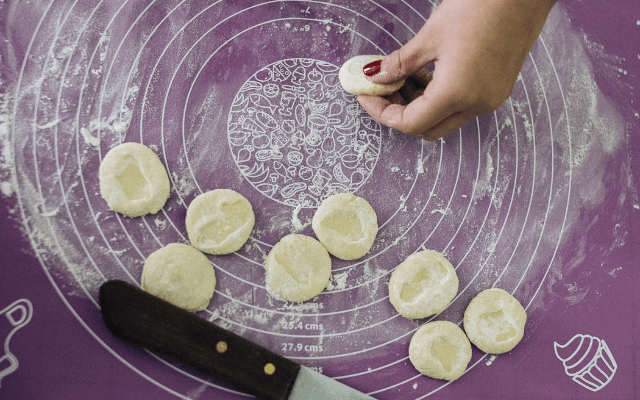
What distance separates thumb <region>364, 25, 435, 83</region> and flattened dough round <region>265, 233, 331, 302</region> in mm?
520

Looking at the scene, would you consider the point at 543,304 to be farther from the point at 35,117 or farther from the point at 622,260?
the point at 35,117

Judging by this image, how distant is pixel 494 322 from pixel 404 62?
0.82 m

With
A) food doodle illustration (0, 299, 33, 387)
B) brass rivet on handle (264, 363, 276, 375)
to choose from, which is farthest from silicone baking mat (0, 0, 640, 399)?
brass rivet on handle (264, 363, 276, 375)

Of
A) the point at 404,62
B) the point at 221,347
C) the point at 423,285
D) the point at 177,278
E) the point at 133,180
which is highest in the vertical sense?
the point at 133,180

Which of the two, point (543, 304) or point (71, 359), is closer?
point (71, 359)

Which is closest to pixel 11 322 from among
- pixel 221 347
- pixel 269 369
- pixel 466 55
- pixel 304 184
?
pixel 221 347

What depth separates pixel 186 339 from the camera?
1007mm

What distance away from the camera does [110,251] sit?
112cm

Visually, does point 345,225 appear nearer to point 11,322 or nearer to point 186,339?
point 186,339

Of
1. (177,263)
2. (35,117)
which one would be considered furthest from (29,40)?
(177,263)

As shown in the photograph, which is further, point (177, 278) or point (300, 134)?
point (300, 134)

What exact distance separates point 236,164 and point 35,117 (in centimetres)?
58

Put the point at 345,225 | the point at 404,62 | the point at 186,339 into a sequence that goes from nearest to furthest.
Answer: the point at 186,339 → the point at 404,62 → the point at 345,225

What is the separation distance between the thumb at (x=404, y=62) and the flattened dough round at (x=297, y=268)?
20.5 inches
